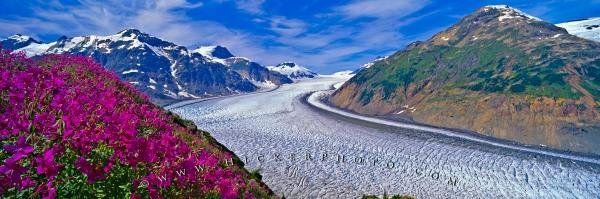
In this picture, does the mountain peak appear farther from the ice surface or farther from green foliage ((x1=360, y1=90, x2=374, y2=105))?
the ice surface

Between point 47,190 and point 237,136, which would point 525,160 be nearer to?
point 237,136

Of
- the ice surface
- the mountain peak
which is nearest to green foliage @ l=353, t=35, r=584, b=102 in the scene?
the mountain peak

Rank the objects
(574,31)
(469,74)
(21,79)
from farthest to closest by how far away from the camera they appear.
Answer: (574,31) → (469,74) → (21,79)

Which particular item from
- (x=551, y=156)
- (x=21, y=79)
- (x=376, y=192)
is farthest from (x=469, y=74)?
(x=21, y=79)

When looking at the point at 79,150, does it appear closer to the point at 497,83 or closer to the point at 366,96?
the point at 497,83

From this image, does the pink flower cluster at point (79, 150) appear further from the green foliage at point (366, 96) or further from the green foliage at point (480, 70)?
the green foliage at point (366, 96)

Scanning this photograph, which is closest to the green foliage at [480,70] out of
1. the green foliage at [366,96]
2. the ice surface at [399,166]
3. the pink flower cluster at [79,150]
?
the green foliage at [366,96]

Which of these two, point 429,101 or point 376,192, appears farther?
point 429,101
